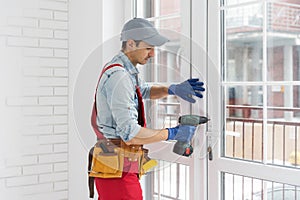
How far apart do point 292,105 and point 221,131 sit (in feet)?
1.36

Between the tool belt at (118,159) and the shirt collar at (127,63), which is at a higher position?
the shirt collar at (127,63)

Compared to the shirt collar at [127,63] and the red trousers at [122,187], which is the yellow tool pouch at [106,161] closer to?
the red trousers at [122,187]

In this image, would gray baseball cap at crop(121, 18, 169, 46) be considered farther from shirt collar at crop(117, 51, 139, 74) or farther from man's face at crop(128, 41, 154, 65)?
shirt collar at crop(117, 51, 139, 74)

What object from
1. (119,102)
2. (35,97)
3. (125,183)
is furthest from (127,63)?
(35,97)

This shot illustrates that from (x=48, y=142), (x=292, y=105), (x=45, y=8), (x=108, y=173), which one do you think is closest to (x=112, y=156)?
A: (x=108, y=173)

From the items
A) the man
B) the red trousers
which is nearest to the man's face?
the man

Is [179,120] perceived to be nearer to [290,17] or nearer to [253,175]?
[253,175]

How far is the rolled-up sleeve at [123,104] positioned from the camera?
1.78 metres

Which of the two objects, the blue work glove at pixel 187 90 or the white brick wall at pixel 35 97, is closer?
the blue work glove at pixel 187 90

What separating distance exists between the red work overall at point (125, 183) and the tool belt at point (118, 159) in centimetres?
1

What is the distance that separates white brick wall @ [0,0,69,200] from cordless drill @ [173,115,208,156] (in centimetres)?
142

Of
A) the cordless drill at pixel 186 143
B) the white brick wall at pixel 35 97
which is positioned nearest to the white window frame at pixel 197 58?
the cordless drill at pixel 186 143

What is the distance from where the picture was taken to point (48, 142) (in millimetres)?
2988

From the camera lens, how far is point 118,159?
1.91 meters
